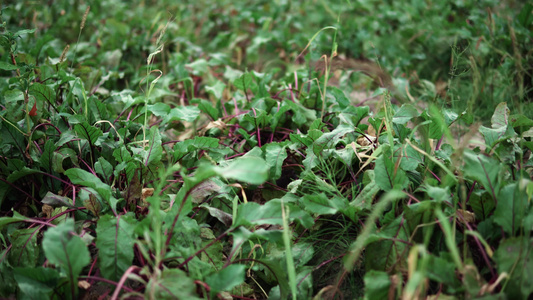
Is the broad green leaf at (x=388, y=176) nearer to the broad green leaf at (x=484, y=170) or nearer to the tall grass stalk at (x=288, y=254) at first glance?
the broad green leaf at (x=484, y=170)

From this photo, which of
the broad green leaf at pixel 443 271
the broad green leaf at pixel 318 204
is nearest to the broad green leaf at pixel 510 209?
the broad green leaf at pixel 443 271

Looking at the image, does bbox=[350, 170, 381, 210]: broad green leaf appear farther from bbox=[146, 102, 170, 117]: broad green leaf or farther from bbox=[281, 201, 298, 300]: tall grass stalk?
bbox=[146, 102, 170, 117]: broad green leaf

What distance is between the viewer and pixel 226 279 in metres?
1.12

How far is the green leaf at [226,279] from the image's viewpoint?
1.10 meters

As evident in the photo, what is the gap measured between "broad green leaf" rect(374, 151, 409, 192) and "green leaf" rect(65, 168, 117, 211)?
858 mm

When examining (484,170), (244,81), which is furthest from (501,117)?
(244,81)

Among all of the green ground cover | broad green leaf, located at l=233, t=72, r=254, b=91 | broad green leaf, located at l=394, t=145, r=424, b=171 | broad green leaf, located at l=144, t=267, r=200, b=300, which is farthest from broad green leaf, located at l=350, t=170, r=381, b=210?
broad green leaf, located at l=233, t=72, r=254, b=91

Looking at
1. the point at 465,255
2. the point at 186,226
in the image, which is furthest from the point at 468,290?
the point at 186,226

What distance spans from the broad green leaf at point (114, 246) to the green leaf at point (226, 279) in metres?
0.26

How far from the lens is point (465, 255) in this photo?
1119 millimetres

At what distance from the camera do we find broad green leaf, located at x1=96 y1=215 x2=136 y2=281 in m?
1.20

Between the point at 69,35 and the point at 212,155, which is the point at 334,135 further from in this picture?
the point at 69,35

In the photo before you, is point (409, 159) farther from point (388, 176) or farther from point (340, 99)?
point (340, 99)

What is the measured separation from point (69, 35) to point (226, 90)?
5.58 feet
